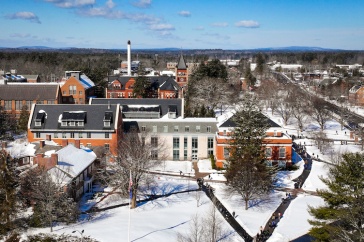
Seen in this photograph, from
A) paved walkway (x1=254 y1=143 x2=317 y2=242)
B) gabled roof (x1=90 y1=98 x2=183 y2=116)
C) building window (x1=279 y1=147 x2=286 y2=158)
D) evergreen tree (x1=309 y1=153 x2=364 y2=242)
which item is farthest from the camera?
gabled roof (x1=90 y1=98 x2=183 y2=116)

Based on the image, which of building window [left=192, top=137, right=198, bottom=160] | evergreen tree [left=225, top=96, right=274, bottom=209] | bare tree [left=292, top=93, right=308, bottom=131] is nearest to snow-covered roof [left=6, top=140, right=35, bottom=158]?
building window [left=192, top=137, right=198, bottom=160]

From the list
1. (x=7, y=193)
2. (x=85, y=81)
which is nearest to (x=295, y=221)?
(x=7, y=193)

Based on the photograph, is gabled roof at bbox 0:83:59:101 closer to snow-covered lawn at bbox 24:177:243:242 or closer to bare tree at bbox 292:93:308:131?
snow-covered lawn at bbox 24:177:243:242

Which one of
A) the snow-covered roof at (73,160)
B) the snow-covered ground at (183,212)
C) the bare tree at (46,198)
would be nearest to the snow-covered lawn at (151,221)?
the snow-covered ground at (183,212)

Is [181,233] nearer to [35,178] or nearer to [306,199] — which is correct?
[35,178]

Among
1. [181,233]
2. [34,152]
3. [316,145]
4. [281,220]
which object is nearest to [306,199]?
[281,220]
